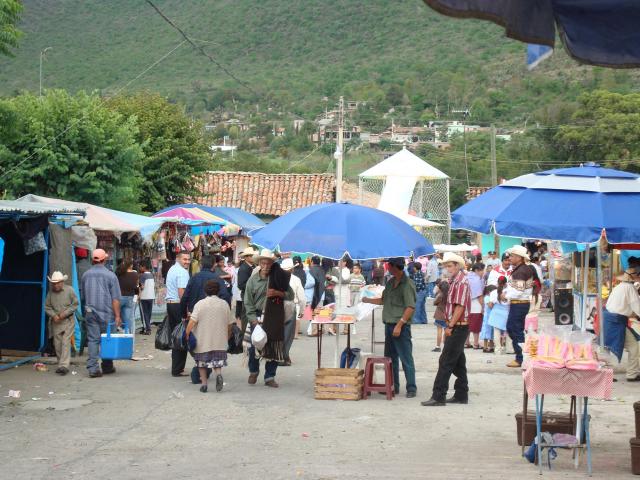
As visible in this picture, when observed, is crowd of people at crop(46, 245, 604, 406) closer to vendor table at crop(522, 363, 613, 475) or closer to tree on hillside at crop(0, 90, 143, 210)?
vendor table at crop(522, 363, 613, 475)

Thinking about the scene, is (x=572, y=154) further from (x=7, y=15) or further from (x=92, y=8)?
(x=7, y=15)

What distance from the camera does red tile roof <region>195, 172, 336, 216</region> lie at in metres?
46.5

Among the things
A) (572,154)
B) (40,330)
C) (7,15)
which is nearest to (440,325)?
(40,330)

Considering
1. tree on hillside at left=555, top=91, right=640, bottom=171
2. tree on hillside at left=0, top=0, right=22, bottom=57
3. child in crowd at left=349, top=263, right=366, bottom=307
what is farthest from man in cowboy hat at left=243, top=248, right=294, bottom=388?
tree on hillside at left=555, top=91, right=640, bottom=171

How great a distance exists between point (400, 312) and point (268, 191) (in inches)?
1380

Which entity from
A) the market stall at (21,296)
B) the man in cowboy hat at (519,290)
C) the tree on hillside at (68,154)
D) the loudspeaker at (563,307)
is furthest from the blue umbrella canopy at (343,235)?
the tree on hillside at (68,154)

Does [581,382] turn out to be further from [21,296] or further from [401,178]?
[401,178]

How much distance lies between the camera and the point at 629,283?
581 inches

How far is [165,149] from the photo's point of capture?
29.6m

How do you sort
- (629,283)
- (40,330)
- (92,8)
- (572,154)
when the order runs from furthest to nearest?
(92,8), (572,154), (40,330), (629,283)

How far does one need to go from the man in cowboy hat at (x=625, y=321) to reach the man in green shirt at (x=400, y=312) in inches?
140

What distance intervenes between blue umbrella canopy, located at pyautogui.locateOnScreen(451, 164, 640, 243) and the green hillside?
52.0 metres

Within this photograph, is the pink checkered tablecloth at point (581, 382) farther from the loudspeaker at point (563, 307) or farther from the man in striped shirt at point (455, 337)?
the loudspeaker at point (563, 307)

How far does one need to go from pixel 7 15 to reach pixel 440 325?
9.36m
